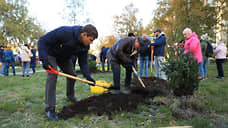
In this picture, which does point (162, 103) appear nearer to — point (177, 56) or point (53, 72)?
point (177, 56)

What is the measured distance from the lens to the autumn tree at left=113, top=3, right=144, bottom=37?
24.1 meters

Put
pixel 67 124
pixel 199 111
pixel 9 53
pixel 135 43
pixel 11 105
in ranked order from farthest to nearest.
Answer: pixel 9 53, pixel 135 43, pixel 11 105, pixel 199 111, pixel 67 124

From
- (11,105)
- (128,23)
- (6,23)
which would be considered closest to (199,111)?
(11,105)

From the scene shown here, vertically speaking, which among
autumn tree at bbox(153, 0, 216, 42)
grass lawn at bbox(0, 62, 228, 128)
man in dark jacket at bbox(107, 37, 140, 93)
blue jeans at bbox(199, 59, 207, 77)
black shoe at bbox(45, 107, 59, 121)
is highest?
autumn tree at bbox(153, 0, 216, 42)

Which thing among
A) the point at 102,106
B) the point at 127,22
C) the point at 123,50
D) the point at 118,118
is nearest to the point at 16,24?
the point at 127,22

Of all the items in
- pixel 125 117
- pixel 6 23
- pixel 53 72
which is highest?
pixel 6 23

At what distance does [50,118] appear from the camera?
2.77 m

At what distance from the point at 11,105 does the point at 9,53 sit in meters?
6.96

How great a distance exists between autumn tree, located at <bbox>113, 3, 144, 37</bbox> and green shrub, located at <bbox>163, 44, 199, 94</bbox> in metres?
20.3

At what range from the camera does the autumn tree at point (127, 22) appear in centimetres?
2413

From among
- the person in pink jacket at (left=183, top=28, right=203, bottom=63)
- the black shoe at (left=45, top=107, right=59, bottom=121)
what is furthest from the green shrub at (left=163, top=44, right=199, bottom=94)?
the black shoe at (left=45, top=107, right=59, bottom=121)

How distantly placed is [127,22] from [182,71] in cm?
2178

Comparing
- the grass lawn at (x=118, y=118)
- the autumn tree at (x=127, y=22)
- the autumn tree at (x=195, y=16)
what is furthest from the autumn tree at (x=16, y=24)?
the grass lawn at (x=118, y=118)

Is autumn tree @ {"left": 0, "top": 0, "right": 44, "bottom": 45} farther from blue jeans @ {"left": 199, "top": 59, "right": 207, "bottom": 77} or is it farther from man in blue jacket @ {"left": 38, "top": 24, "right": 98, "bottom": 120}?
blue jeans @ {"left": 199, "top": 59, "right": 207, "bottom": 77}
